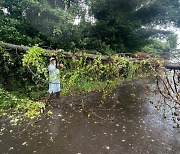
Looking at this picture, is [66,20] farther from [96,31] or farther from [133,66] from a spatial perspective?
[133,66]

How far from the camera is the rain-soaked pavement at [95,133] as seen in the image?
6305 millimetres

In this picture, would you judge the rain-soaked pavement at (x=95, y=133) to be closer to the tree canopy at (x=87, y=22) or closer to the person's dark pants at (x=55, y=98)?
the person's dark pants at (x=55, y=98)

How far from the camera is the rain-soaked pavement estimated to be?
6.30 meters

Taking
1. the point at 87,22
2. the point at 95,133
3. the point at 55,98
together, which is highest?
the point at 87,22

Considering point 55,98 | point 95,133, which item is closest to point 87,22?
point 55,98

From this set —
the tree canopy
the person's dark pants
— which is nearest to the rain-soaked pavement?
the person's dark pants

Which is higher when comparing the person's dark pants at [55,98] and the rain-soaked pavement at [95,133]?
the person's dark pants at [55,98]

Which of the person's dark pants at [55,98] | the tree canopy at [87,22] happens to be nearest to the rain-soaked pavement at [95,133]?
the person's dark pants at [55,98]

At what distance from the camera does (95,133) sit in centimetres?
723

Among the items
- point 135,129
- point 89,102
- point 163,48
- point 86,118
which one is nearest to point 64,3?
point 89,102

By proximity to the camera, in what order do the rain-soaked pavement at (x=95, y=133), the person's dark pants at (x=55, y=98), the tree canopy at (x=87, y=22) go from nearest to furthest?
the rain-soaked pavement at (x=95, y=133) < the person's dark pants at (x=55, y=98) < the tree canopy at (x=87, y=22)

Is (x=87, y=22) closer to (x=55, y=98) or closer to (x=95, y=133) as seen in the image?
(x=55, y=98)

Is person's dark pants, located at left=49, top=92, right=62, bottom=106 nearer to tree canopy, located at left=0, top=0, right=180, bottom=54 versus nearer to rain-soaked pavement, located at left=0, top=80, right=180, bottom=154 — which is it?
rain-soaked pavement, located at left=0, top=80, right=180, bottom=154

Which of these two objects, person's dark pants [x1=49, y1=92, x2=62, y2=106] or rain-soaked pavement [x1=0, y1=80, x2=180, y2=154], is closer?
rain-soaked pavement [x1=0, y1=80, x2=180, y2=154]
